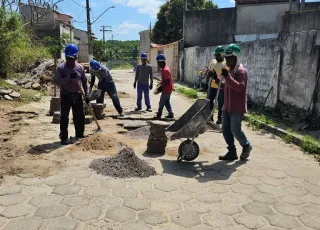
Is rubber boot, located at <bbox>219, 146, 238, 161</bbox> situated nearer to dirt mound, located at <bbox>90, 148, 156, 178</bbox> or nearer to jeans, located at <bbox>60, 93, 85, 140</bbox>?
dirt mound, located at <bbox>90, 148, 156, 178</bbox>

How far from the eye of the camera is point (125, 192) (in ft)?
13.1

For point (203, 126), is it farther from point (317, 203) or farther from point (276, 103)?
point (276, 103)

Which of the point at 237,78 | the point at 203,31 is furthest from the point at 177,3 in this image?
the point at 237,78

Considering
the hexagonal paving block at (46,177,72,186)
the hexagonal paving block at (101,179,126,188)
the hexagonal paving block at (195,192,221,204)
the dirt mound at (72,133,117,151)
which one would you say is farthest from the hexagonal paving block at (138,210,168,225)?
the dirt mound at (72,133,117,151)

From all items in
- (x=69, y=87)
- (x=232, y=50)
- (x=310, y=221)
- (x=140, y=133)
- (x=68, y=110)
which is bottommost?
(x=310, y=221)

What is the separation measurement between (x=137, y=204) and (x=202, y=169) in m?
1.53

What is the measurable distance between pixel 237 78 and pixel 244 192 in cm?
170

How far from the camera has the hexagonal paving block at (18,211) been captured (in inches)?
134

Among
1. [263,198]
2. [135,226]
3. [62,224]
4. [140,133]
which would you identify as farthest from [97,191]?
[140,133]

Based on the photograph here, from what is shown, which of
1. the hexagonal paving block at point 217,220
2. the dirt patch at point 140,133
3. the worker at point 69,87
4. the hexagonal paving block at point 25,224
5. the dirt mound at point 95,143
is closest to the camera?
the hexagonal paving block at point 25,224

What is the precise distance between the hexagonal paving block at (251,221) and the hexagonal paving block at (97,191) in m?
1.56

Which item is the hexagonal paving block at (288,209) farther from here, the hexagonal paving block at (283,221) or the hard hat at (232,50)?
the hard hat at (232,50)

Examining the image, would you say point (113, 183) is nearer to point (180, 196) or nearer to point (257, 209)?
point (180, 196)

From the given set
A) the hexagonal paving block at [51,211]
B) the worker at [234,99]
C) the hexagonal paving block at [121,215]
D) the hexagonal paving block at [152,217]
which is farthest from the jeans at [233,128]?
the hexagonal paving block at [51,211]
